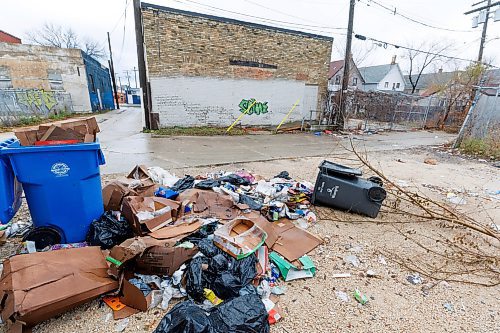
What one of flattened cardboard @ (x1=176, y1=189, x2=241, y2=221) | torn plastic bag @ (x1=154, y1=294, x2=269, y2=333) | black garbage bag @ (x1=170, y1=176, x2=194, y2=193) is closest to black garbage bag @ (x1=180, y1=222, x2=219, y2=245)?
flattened cardboard @ (x1=176, y1=189, x2=241, y2=221)

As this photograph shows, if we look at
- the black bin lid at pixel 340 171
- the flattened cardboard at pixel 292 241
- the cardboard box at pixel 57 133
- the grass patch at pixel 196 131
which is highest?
the cardboard box at pixel 57 133

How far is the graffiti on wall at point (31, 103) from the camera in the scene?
13225 millimetres

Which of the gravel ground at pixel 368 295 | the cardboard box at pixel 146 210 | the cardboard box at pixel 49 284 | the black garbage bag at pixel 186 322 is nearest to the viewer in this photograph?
the black garbage bag at pixel 186 322

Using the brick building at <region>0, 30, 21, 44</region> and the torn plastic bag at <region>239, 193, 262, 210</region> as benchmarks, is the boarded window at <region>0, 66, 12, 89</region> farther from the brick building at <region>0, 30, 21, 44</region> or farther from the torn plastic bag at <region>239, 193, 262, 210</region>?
the torn plastic bag at <region>239, 193, 262, 210</region>

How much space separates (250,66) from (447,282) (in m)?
11.6

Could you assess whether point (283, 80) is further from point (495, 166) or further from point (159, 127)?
point (495, 166)

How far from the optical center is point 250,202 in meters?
3.45

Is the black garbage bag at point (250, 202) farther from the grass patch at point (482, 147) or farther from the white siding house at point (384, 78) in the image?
the white siding house at point (384, 78)

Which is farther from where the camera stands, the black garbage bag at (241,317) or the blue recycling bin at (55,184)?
the blue recycling bin at (55,184)

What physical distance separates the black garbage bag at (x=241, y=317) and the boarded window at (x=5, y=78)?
21.7 meters

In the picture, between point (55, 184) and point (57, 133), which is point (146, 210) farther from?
point (57, 133)

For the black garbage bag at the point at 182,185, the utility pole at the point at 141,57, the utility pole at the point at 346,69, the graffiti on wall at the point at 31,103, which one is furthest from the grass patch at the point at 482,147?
the graffiti on wall at the point at 31,103

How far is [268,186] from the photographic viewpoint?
412cm

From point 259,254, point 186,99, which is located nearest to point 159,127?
point 186,99
